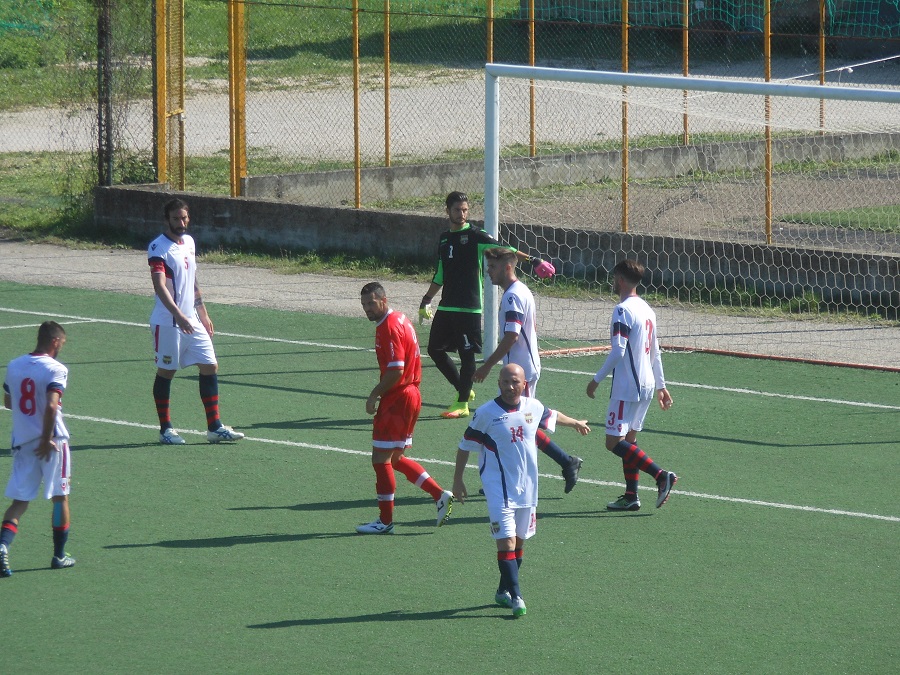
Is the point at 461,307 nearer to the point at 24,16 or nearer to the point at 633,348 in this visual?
the point at 633,348

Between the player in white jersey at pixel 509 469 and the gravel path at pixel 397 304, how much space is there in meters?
7.24

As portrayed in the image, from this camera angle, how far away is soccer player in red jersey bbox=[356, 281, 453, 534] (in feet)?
28.2

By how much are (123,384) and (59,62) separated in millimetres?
22465

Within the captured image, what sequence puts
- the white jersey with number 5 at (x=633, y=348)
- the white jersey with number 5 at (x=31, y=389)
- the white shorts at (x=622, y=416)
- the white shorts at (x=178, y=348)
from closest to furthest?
the white jersey with number 5 at (x=31, y=389), the white jersey with number 5 at (x=633, y=348), the white shorts at (x=622, y=416), the white shorts at (x=178, y=348)

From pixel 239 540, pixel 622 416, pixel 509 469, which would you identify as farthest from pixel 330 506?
pixel 509 469

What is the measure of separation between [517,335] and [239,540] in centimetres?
236

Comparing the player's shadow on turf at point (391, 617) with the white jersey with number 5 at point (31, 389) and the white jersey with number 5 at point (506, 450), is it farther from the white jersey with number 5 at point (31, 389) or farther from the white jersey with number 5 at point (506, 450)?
the white jersey with number 5 at point (31, 389)

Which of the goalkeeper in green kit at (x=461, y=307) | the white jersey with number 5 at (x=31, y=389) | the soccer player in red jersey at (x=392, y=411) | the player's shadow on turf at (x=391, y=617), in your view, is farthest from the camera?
the goalkeeper in green kit at (x=461, y=307)

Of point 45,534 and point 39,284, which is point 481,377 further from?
point 39,284

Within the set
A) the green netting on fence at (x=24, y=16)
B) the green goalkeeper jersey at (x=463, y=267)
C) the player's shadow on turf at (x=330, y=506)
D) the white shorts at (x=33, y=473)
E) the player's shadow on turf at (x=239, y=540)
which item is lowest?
the player's shadow on turf at (x=239, y=540)

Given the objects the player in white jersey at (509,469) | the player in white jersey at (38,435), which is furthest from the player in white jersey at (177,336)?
the player in white jersey at (509,469)

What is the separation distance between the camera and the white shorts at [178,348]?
10.9 m

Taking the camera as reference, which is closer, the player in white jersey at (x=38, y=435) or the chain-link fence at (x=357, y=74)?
the player in white jersey at (x=38, y=435)

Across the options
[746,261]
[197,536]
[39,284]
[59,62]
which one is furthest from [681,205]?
[59,62]
